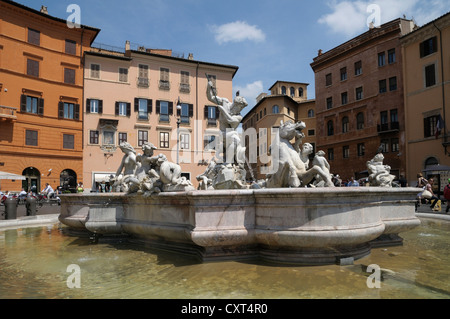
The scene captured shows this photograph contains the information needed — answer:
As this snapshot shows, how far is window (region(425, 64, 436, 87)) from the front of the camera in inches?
1046

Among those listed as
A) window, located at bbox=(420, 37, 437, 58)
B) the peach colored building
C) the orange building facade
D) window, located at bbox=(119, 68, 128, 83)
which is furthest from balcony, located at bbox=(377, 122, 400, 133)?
the orange building facade

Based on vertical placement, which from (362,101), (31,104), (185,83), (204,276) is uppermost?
(185,83)

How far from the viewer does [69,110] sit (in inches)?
1237

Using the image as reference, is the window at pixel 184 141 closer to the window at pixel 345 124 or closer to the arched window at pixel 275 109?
the arched window at pixel 275 109

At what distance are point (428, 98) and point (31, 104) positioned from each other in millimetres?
34319

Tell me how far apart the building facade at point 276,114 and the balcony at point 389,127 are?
13.8m

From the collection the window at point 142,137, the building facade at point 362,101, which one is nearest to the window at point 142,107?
the window at point 142,137

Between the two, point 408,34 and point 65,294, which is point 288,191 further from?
point 408,34

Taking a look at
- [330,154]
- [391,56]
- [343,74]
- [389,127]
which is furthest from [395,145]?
[343,74]

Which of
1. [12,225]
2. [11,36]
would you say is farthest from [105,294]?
[11,36]

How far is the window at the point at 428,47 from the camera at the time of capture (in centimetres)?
2644

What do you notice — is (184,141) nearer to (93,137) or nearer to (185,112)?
(185,112)

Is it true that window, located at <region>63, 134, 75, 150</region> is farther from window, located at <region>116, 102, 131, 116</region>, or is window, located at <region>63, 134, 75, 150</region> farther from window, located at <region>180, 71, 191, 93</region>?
window, located at <region>180, 71, 191, 93</region>

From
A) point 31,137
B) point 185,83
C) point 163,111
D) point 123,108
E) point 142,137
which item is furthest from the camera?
point 185,83
